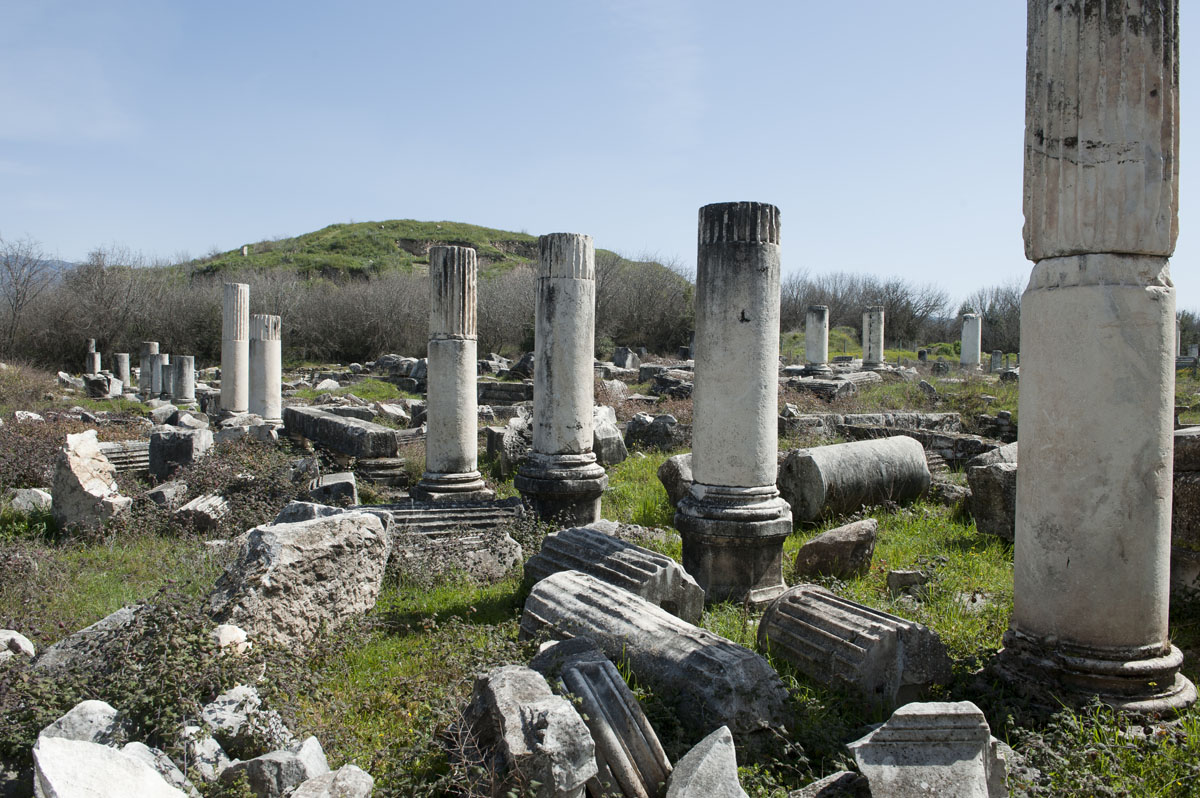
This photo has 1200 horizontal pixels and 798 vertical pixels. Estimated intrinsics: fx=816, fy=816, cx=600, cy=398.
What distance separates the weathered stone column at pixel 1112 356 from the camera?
390 cm

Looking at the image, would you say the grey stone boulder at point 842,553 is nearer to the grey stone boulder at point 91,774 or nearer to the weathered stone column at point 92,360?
the grey stone boulder at point 91,774

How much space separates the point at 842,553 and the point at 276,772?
4721 mm

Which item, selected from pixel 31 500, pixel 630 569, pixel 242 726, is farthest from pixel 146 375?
pixel 242 726

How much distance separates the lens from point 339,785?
320 cm

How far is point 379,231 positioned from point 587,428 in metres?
53.5

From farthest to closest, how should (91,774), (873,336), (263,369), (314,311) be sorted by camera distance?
(314,311), (873,336), (263,369), (91,774)

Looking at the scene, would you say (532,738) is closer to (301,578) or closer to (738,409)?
(301,578)

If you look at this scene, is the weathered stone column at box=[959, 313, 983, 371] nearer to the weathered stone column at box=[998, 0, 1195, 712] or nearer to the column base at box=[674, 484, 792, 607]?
the column base at box=[674, 484, 792, 607]

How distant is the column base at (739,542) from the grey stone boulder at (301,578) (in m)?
2.48

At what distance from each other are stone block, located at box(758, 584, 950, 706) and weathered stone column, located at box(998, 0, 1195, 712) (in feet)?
1.88

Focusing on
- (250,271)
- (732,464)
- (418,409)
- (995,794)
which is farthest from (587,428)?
(250,271)

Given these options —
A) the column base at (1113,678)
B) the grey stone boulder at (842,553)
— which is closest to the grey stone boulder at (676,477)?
the grey stone boulder at (842,553)

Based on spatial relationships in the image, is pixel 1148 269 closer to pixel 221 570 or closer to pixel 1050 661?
pixel 1050 661

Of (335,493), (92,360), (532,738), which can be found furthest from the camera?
(92,360)
